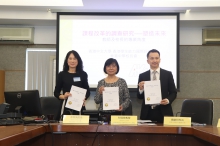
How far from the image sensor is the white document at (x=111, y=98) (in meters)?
2.72

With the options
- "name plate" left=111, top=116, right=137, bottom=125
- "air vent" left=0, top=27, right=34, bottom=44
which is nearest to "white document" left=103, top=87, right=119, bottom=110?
"name plate" left=111, top=116, right=137, bottom=125

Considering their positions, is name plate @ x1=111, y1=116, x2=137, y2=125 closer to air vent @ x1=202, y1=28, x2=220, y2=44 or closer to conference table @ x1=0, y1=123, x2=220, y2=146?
conference table @ x1=0, y1=123, x2=220, y2=146

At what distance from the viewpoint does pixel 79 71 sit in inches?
126

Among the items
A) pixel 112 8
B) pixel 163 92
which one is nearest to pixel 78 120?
pixel 163 92

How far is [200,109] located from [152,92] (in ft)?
1.80

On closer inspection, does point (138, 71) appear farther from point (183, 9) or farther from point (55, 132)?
point (55, 132)

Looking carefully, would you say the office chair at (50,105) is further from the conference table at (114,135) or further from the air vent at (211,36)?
the air vent at (211,36)

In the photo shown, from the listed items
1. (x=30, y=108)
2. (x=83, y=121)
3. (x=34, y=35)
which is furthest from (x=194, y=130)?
(x=34, y=35)

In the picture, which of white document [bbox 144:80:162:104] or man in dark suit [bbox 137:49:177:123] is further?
man in dark suit [bbox 137:49:177:123]

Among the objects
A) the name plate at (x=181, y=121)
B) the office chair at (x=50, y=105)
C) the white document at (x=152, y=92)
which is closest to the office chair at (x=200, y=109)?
the white document at (x=152, y=92)

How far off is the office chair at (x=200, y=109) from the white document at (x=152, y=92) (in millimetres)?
303

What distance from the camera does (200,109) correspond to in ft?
9.61

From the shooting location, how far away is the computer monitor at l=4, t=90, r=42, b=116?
7.77ft

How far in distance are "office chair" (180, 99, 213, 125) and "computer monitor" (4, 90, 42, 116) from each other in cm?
139
